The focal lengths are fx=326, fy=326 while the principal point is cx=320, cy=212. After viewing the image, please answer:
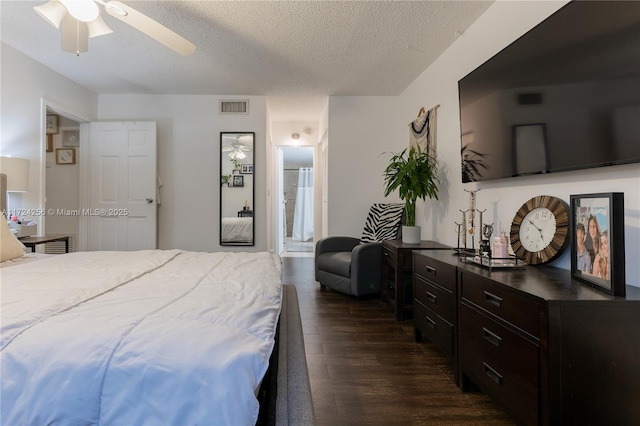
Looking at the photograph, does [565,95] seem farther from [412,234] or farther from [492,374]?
[412,234]

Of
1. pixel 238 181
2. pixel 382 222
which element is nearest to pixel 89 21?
pixel 238 181

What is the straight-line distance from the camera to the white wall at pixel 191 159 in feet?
15.2

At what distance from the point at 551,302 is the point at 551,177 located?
945mm

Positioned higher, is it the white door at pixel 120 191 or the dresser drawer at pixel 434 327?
the white door at pixel 120 191

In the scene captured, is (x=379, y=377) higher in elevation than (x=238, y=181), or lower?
lower

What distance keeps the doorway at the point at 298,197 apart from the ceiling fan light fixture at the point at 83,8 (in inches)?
247

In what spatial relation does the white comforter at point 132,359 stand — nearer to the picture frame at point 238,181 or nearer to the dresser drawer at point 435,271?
the dresser drawer at point 435,271

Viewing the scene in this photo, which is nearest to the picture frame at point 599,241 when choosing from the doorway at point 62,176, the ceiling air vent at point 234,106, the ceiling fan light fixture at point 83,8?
the ceiling fan light fixture at point 83,8

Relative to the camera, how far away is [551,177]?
1.82 m

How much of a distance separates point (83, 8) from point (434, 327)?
2938 millimetres

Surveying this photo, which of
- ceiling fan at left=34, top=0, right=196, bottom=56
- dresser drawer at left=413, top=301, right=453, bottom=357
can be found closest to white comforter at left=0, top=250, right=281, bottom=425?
dresser drawer at left=413, top=301, right=453, bottom=357

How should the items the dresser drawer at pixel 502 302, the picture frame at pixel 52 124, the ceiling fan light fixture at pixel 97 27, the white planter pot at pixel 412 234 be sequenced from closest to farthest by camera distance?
1. the dresser drawer at pixel 502 302
2. the ceiling fan light fixture at pixel 97 27
3. the white planter pot at pixel 412 234
4. the picture frame at pixel 52 124

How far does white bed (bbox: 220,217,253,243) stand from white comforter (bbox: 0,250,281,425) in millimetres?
3530

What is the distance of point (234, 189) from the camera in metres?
4.66
